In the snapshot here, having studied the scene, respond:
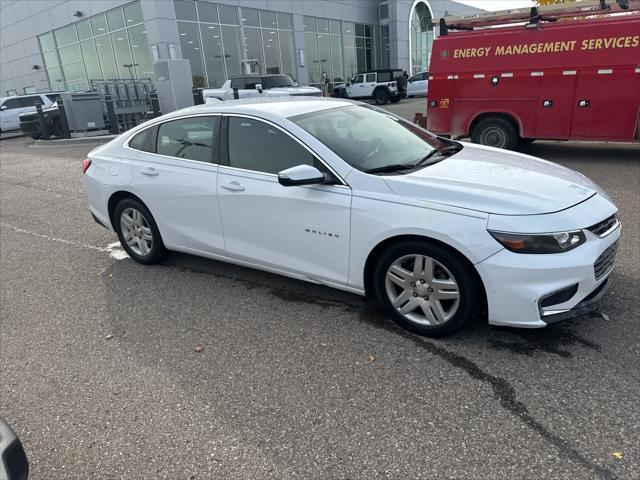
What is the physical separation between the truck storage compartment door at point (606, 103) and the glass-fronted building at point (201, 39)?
16.9 m

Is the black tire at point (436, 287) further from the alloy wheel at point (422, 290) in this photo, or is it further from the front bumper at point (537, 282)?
the front bumper at point (537, 282)

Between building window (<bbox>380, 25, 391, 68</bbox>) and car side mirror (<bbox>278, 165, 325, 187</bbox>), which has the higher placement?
building window (<bbox>380, 25, 391, 68</bbox>)

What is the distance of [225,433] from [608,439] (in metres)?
1.92

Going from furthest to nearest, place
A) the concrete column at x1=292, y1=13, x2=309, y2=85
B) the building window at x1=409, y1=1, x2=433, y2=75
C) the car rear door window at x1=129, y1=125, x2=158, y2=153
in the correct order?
1. the building window at x1=409, y1=1, x2=433, y2=75
2. the concrete column at x1=292, y1=13, x2=309, y2=85
3. the car rear door window at x1=129, y1=125, x2=158, y2=153

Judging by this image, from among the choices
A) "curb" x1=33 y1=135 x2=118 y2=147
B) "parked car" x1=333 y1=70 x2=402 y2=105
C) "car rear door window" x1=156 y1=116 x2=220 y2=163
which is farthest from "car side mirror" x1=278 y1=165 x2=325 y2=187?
"parked car" x1=333 y1=70 x2=402 y2=105

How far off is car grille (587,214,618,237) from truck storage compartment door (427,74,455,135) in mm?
6894

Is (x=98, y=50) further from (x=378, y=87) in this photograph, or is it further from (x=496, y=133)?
(x=496, y=133)

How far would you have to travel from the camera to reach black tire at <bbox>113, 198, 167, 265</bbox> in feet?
15.3

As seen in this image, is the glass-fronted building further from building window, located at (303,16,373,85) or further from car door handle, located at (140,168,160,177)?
car door handle, located at (140,168,160,177)

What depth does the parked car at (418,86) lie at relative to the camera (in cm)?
Answer: 2912

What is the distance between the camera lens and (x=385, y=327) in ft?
11.4

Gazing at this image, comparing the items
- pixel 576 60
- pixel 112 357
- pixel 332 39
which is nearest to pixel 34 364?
pixel 112 357

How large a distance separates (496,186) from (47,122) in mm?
18451

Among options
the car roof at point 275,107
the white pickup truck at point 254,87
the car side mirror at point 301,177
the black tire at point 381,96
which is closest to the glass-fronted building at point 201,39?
the white pickup truck at point 254,87
